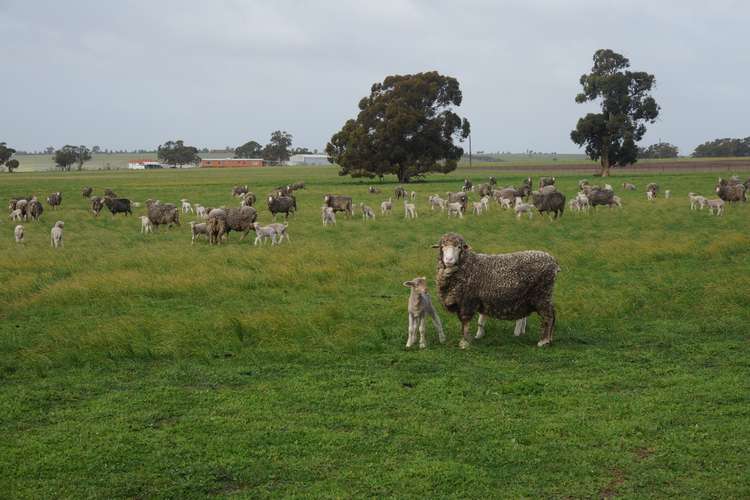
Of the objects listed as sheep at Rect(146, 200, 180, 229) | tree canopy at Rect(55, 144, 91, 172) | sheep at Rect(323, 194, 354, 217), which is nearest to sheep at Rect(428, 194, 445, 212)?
sheep at Rect(323, 194, 354, 217)

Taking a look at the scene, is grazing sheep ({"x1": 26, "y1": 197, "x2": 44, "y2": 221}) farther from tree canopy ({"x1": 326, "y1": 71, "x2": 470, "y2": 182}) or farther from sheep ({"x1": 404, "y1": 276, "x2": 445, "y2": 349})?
tree canopy ({"x1": 326, "y1": 71, "x2": 470, "y2": 182})

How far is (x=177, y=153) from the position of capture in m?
181

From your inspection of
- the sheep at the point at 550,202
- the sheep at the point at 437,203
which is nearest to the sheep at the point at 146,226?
the sheep at the point at 437,203

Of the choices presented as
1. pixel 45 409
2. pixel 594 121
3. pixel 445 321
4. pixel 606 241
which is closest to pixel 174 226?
pixel 606 241

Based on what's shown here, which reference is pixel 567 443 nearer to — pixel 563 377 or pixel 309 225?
pixel 563 377

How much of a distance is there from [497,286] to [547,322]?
3.45ft

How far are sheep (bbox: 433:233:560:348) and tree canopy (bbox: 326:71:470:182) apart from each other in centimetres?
5563

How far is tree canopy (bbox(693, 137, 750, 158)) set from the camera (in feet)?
543

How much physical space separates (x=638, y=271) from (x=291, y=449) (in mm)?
13039

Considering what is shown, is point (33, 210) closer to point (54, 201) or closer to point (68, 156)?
point (54, 201)

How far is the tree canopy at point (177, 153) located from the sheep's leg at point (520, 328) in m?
179

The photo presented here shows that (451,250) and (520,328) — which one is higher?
(451,250)

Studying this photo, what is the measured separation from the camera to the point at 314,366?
10.8 meters

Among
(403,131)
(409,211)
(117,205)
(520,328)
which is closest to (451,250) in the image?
(520,328)
